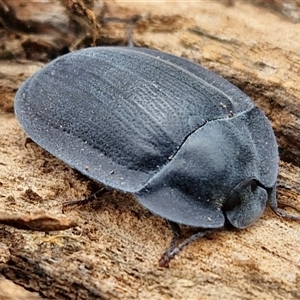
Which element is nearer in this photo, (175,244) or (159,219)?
(175,244)

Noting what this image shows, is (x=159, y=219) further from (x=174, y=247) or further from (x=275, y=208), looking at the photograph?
(x=275, y=208)

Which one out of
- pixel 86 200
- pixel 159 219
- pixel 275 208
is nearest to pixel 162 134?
pixel 159 219

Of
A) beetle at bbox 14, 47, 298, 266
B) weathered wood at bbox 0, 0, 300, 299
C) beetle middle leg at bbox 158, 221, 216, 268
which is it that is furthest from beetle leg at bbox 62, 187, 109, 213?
beetle middle leg at bbox 158, 221, 216, 268

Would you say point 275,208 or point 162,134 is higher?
point 162,134

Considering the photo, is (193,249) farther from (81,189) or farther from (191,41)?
(191,41)

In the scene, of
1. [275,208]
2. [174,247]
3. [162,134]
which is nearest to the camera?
[174,247]
